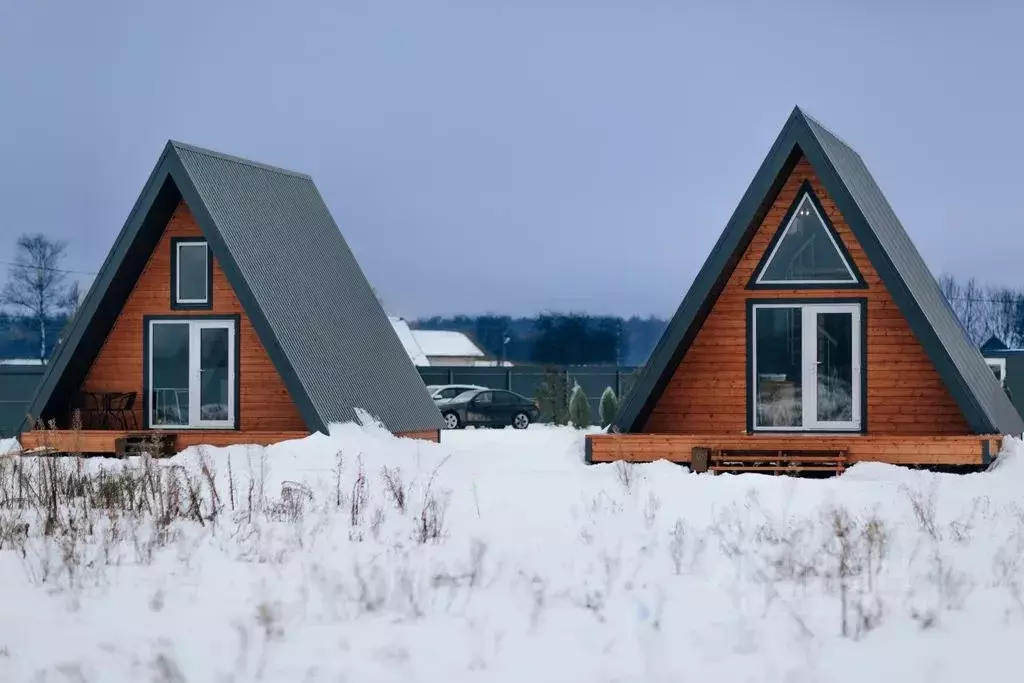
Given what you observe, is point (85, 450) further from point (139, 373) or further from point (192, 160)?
point (192, 160)

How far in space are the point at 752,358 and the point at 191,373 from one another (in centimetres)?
809

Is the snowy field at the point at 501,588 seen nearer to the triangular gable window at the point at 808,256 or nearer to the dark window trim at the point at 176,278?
the triangular gable window at the point at 808,256

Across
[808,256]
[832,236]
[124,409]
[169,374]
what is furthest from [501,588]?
[124,409]

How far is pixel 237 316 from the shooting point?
19891 millimetres

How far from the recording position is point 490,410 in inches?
1433

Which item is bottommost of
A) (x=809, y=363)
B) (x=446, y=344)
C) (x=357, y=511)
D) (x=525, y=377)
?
(x=357, y=511)

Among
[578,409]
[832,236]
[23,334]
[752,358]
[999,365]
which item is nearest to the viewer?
[832,236]

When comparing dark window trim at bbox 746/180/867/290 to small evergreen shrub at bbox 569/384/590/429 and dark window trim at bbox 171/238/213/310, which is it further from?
small evergreen shrub at bbox 569/384/590/429

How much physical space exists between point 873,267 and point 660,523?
23.2ft

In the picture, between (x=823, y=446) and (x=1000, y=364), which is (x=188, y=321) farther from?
(x=1000, y=364)

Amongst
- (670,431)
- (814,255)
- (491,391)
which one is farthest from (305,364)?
(491,391)

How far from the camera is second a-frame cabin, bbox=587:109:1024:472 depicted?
1689 centimetres

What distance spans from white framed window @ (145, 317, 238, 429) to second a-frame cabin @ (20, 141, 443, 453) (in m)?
0.01

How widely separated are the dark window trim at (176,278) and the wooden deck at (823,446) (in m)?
6.25
